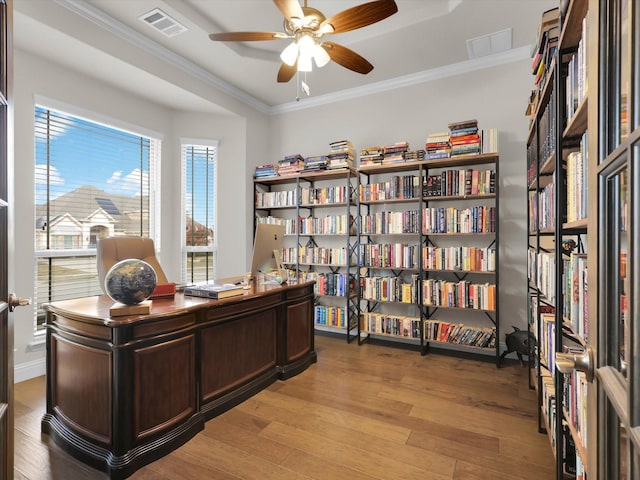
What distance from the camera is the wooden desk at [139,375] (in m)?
1.78

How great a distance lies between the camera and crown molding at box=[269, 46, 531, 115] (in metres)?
3.52

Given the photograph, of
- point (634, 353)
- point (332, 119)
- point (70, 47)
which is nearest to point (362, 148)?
point (332, 119)

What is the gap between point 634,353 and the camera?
571 millimetres

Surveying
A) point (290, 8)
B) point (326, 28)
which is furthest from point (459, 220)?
point (290, 8)

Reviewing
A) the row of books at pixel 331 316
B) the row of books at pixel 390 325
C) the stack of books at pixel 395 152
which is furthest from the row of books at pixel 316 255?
the stack of books at pixel 395 152

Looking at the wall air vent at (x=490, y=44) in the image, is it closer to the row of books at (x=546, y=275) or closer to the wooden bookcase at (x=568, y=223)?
the wooden bookcase at (x=568, y=223)

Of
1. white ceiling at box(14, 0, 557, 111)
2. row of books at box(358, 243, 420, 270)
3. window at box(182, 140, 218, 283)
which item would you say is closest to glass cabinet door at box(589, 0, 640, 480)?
white ceiling at box(14, 0, 557, 111)

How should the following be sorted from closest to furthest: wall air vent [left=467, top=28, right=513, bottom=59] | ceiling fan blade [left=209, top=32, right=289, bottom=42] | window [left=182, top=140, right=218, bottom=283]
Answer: ceiling fan blade [left=209, top=32, right=289, bottom=42]
wall air vent [left=467, top=28, right=513, bottom=59]
window [left=182, top=140, right=218, bottom=283]

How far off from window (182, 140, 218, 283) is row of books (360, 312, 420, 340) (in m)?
2.27

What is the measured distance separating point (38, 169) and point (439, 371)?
4274mm

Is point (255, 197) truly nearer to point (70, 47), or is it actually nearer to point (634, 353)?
point (70, 47)

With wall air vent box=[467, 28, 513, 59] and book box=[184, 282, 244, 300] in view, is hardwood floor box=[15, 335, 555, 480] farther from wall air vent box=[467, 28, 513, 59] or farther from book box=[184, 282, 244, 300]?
wall air vent box=[467, 28, 513, 59]

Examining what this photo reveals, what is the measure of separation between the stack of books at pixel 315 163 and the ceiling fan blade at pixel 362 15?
79.8 inches

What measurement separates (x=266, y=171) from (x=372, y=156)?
154cm
